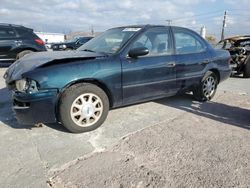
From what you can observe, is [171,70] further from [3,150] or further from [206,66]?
[3,150]

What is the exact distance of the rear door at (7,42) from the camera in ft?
32.8

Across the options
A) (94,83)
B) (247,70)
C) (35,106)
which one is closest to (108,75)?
(94,83)

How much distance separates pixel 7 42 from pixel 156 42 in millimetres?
7677

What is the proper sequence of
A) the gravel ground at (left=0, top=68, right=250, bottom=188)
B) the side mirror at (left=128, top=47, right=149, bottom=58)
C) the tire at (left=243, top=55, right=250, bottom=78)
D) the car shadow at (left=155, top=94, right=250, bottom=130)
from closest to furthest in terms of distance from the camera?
the gravel ground at (left=0, top=68, right=250, bottom=188) < the side mirror at (left=128, top=47, right=149, bottom=58) < the car shadow at (left=155, top=94, right=250, bottom=130) < the tire at (left=243, top=55, right=250, bottom=78)

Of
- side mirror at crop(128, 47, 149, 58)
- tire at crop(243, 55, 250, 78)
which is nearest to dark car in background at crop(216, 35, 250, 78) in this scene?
tire at crop(243, 55, 250, 78)

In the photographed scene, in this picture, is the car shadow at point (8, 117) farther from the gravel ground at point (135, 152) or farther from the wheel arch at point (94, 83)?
the wheel arch at point (94, 83)

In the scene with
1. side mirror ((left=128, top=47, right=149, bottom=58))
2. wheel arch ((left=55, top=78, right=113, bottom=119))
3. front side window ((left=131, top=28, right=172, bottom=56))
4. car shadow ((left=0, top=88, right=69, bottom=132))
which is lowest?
car shadow ((left=0, top=88, right=69, bottom=132))

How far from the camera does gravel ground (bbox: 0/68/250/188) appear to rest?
2580 mm

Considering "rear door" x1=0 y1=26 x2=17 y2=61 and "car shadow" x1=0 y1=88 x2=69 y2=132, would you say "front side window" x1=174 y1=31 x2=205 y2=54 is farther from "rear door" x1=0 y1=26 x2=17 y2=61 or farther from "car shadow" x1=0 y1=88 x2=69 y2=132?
"rear door" x1=0 y1=26 x2=17 y2=61

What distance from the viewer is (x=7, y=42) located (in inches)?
395

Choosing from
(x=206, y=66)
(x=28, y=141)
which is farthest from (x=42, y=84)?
(x=206, y=66)

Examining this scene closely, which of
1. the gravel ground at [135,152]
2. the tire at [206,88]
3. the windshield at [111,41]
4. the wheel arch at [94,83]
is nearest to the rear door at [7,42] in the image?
the gravel ground at [135,152]

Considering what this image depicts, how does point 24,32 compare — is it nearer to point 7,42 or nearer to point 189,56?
point 7,42

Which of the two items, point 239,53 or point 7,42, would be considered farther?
point 7,42
